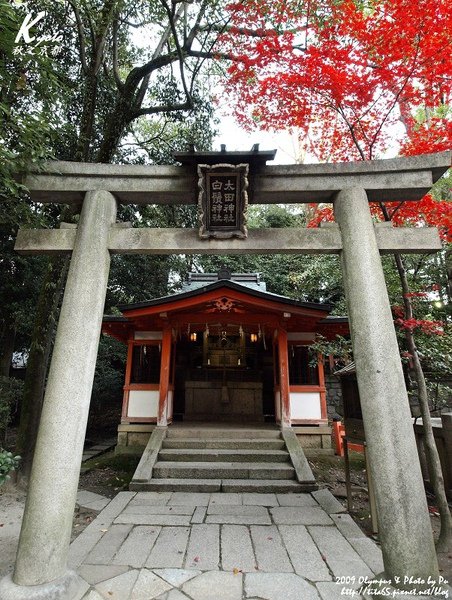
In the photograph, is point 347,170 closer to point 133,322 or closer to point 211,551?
point 211,551

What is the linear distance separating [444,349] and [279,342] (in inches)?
167

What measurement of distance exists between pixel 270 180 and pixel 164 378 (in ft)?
20.7

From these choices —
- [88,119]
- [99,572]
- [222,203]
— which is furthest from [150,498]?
[88,119]

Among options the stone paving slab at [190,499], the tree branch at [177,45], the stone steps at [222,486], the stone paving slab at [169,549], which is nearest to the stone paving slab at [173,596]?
the stone paving slab at [169,549]

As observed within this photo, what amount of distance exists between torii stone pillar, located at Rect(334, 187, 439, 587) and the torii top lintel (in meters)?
0.25

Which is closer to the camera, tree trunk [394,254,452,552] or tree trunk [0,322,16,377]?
tree trunk [394,254,452,552]

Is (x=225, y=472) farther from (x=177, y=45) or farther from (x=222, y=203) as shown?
(x=177, y=45)

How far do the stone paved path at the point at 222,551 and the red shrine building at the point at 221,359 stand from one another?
3.36 m

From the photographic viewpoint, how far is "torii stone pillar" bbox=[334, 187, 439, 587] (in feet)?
9.09

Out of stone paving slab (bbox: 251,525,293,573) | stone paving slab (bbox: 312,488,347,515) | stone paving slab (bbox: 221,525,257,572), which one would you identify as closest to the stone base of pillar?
stone paving slab (bbox: 221,525,257,572)

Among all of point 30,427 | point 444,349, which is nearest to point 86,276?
point 30,427

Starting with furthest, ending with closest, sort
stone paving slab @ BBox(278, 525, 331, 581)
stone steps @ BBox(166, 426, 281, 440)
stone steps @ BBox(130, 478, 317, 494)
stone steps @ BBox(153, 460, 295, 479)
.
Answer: stone steps @ BBox(166, 426, 281, 440) → stone steps @ BBox(153, 460, 295, 479) → stone steps @ BBox(130, 478, 317, 494) → stone paving slab @ BBox(278, 525, 331, 581)

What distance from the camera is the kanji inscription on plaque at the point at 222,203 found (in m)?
3.77

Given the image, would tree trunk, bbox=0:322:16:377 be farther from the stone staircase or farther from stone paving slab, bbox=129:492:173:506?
stone paving slab, bbox=129:492:173:506
